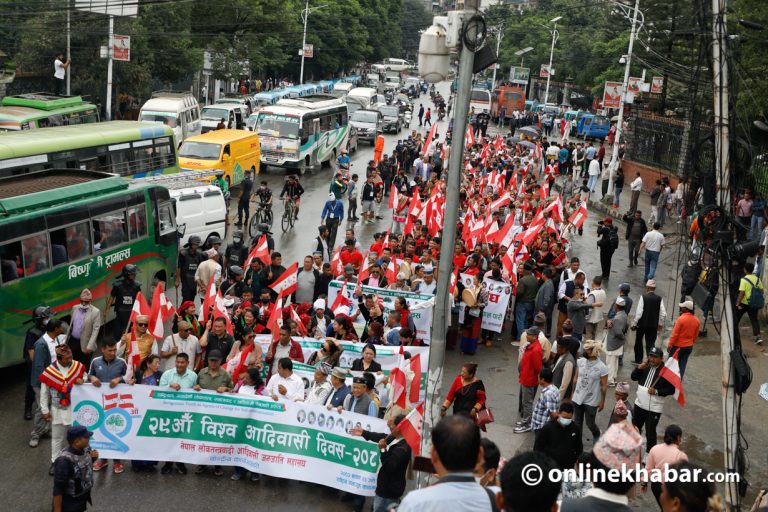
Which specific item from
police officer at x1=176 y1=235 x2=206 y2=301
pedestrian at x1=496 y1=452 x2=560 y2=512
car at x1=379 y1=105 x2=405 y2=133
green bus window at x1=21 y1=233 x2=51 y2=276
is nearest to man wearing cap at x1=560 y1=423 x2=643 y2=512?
pedestrian at x1=496 y1=452 x2=560 y2=512

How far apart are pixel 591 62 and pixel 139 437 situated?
61.0 meters

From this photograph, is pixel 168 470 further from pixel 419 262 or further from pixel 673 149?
pixel 673 149

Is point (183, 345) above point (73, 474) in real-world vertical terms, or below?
above

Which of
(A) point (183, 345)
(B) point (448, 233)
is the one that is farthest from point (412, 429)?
(A) point (183, 345)

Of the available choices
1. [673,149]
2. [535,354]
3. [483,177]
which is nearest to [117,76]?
[483,177]

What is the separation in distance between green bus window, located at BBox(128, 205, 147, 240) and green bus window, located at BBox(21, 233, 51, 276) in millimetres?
2600

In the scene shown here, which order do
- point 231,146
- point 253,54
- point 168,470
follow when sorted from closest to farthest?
point 168,470, point 231,146, point 253,54

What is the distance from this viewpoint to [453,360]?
14.8m

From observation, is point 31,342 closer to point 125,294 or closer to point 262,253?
point 125,294

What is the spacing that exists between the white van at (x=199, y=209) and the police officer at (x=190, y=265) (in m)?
3.67

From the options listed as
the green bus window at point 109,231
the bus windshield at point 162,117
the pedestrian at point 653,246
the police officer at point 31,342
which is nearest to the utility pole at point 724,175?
the police officer at point 31,342

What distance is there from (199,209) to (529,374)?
1099 cm

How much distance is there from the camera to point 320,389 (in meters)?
9.66

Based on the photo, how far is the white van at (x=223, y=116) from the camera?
3847 centimetres
